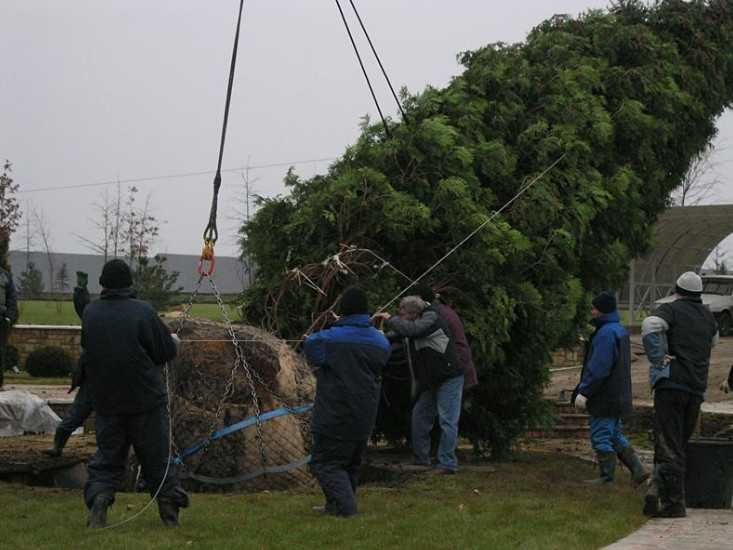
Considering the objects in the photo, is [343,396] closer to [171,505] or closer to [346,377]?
[346,377]

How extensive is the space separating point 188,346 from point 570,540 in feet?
13.6

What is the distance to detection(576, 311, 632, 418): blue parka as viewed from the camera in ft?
33.8

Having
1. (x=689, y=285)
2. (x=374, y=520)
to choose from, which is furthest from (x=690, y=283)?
(x=374, y=520)

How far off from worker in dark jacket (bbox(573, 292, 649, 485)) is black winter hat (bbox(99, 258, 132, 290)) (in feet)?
14.2

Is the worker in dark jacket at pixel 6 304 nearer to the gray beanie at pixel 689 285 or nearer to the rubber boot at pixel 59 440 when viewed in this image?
the rubber boot at pixel 59 440

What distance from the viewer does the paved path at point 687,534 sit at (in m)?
7.48

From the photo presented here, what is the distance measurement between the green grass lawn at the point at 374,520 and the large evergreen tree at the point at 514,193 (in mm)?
2078

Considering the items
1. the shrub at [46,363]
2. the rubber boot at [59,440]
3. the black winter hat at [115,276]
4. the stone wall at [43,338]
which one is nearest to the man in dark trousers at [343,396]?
the black winter hat at [115,276]

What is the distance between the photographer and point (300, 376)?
35.3ft

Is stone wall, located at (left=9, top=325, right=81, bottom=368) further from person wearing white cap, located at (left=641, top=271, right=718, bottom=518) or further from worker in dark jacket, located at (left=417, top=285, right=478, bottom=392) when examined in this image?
person wearing white cap, located at (left=641, top=271, right=718, bottom=518)

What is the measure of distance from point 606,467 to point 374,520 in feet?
10.4

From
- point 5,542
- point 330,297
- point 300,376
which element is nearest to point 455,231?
point 330,297

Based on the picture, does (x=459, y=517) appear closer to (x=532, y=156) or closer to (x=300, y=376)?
(x=300, y=376)

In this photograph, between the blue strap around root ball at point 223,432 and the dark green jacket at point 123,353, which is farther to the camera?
the blue strap around root ball at point 223,432
